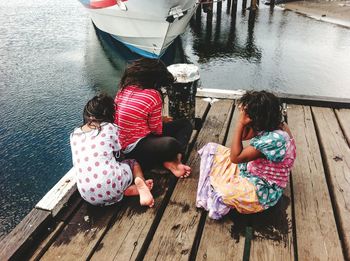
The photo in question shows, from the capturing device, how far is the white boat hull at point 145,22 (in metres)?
9.75

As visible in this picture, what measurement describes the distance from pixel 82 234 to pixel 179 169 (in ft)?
3.46

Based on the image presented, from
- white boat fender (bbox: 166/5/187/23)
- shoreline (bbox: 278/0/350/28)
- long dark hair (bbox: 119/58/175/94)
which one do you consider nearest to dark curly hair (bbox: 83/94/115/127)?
long dark hair (bbox: 119/58/175/94)

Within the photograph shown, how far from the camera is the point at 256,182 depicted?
8.67 ft

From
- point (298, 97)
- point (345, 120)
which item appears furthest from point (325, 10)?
point (345, 120)

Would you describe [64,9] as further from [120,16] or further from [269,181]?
[269,181]

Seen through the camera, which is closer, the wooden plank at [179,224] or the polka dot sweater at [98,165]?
the wooden plank at [179,224]

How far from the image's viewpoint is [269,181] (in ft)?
8.76

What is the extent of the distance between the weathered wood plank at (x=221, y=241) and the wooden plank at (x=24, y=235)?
1209 millimetres

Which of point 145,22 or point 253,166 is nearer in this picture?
point 253,166

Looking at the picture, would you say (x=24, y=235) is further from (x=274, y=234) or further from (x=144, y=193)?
(x=274, y=234)

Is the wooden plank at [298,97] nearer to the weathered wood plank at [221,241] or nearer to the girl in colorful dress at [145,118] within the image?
the girl in colorful dress at [145,118]

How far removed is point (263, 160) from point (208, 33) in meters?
13.9

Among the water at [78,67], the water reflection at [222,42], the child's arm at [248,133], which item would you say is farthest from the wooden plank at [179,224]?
the water reflection at [222,42]

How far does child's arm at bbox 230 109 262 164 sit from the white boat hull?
7.75m
